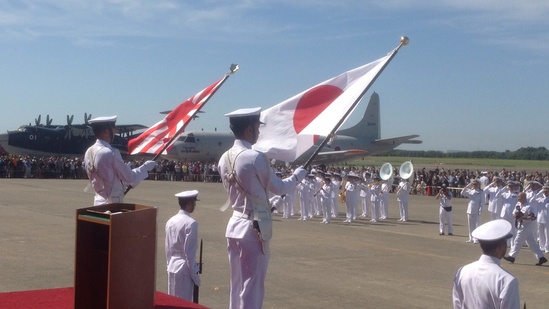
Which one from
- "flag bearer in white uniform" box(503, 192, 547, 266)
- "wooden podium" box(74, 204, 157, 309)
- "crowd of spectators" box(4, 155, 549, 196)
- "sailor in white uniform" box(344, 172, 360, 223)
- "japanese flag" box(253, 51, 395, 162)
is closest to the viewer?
"wooden podium" box(74, 204, 157, 309)

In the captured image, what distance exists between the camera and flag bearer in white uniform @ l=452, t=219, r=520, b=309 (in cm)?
411

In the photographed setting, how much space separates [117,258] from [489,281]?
218 centimetres

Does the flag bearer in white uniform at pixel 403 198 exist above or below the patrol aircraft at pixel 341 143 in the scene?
below

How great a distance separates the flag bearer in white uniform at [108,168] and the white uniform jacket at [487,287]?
3390 millimetres

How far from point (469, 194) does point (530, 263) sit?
161 inches

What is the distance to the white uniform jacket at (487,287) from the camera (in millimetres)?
4094

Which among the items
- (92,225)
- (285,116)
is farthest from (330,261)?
(92,225)

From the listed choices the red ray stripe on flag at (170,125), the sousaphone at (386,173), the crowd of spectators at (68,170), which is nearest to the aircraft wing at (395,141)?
the crowd of spectators at (68,170)

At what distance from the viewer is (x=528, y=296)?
10.1m

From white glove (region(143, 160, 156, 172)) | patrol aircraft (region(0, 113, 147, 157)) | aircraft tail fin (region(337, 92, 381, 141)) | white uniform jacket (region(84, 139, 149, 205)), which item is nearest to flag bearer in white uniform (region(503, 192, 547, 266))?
white glove (region(143, 160, 156, 172))

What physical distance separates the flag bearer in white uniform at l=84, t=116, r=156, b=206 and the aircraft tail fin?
4979cm

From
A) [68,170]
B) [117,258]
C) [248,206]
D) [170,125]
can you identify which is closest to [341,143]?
[68,170]

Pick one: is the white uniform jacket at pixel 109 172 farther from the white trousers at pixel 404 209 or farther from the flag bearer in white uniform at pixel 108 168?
the white trousers at pixel 404 209

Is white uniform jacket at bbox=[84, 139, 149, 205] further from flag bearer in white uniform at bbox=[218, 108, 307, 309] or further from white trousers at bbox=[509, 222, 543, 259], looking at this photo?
white trousers at bbox=[509, 222, 543, 259]
